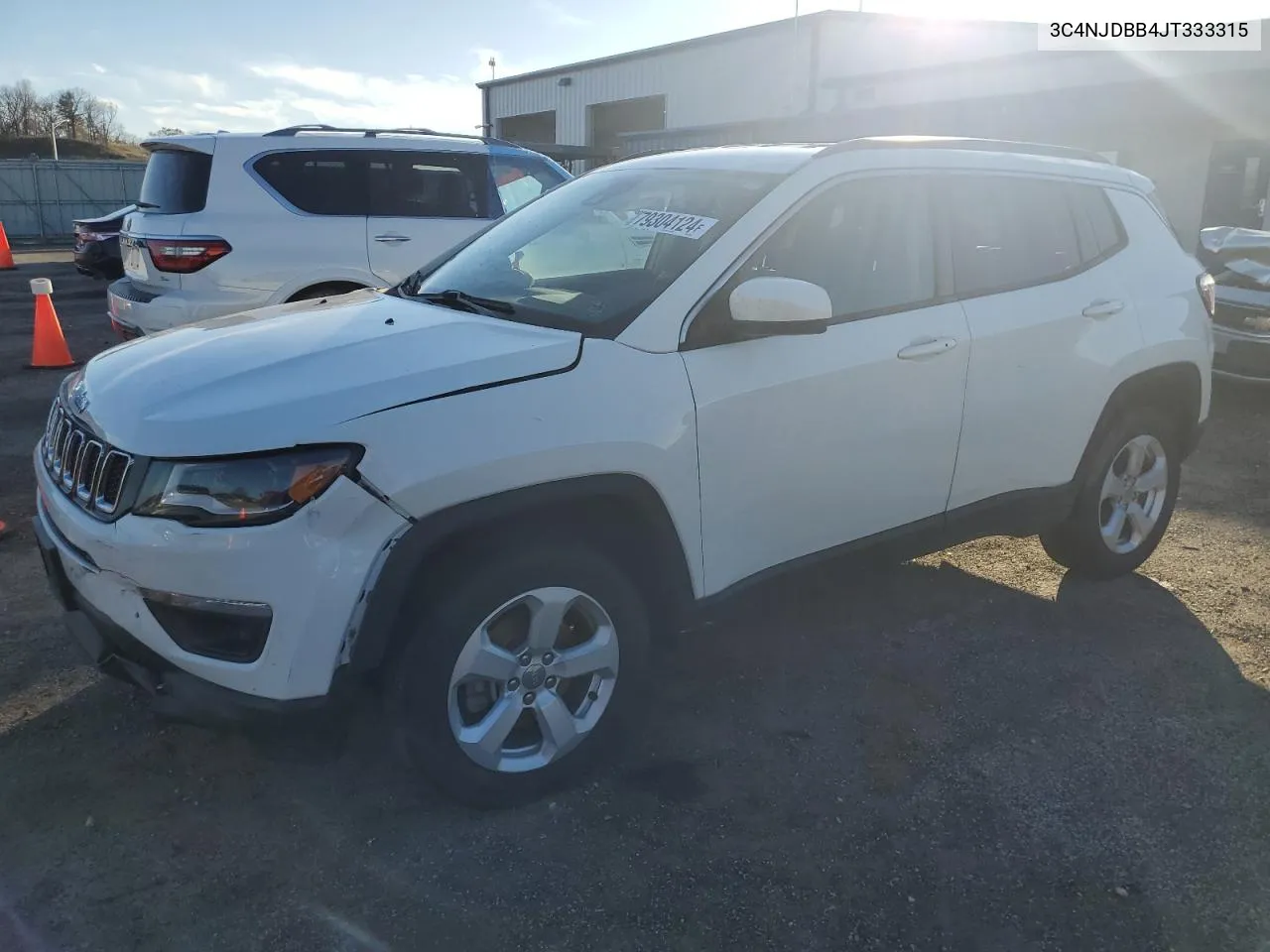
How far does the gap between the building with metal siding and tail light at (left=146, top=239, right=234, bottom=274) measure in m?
2.89

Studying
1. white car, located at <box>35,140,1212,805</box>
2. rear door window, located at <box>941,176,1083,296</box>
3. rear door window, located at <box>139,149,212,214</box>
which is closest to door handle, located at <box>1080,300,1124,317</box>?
white car, located at <box>35,140,1212,805</box>

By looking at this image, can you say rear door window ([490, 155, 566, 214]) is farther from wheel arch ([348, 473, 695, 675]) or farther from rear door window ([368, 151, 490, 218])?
wheel arch ([348, 473, 695, 675])

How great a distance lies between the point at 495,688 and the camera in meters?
2.75

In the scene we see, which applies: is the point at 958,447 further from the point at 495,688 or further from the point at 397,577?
the point at 397,577

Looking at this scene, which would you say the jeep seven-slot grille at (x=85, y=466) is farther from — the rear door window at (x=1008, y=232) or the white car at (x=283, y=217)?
the white car at (x=283, y=217)

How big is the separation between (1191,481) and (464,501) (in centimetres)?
541

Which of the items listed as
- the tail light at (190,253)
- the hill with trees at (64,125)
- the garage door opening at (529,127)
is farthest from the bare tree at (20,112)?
the tail light at (190,253)

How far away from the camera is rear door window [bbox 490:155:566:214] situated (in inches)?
296

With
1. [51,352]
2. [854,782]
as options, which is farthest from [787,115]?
[854,782]

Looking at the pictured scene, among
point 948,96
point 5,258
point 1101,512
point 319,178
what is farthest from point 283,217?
point 5,258

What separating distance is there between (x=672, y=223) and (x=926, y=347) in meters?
0.97

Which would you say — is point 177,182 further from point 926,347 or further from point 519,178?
point 926,347

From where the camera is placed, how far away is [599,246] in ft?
11.6

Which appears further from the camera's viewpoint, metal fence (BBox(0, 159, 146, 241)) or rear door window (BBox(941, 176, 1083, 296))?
metal fence (BBox(0, 159, 146, 241))
